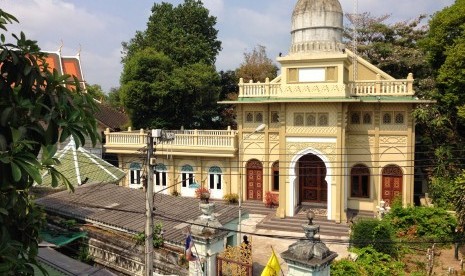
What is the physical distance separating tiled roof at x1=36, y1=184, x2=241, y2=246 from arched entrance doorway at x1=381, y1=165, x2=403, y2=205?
376 inches

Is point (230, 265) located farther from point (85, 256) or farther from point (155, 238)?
point (85, 256)

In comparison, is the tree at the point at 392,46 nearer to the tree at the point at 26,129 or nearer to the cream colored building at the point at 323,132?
the cream colored building at the point at 323,132

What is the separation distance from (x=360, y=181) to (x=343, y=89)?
199 inches

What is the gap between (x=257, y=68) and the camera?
33.8m

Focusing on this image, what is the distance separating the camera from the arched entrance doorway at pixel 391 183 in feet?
65.7

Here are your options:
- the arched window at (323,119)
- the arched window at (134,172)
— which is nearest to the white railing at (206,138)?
the arched window at (134,172)

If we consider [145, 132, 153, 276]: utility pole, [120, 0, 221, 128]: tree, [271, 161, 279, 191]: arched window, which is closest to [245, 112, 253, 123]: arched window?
[271, 161, 279, 191]: arched window

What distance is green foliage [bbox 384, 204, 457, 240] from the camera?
52.4 feet

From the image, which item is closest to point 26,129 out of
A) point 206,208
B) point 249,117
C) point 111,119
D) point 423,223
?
point 206,208

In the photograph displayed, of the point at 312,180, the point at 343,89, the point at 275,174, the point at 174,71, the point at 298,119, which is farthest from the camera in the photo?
the point at 174,71

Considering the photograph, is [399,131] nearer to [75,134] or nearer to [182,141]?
[182,141]

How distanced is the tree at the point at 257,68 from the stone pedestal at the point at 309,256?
25744mm

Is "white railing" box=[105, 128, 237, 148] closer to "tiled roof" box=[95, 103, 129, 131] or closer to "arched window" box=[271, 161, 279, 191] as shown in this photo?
"arched window" box=[271, 161, 279, 191]

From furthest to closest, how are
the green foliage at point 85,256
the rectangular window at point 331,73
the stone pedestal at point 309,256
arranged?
the rectangular window at point 331,73 → the green foliage at point 85,256 → the stone pedestal at point 309,256
